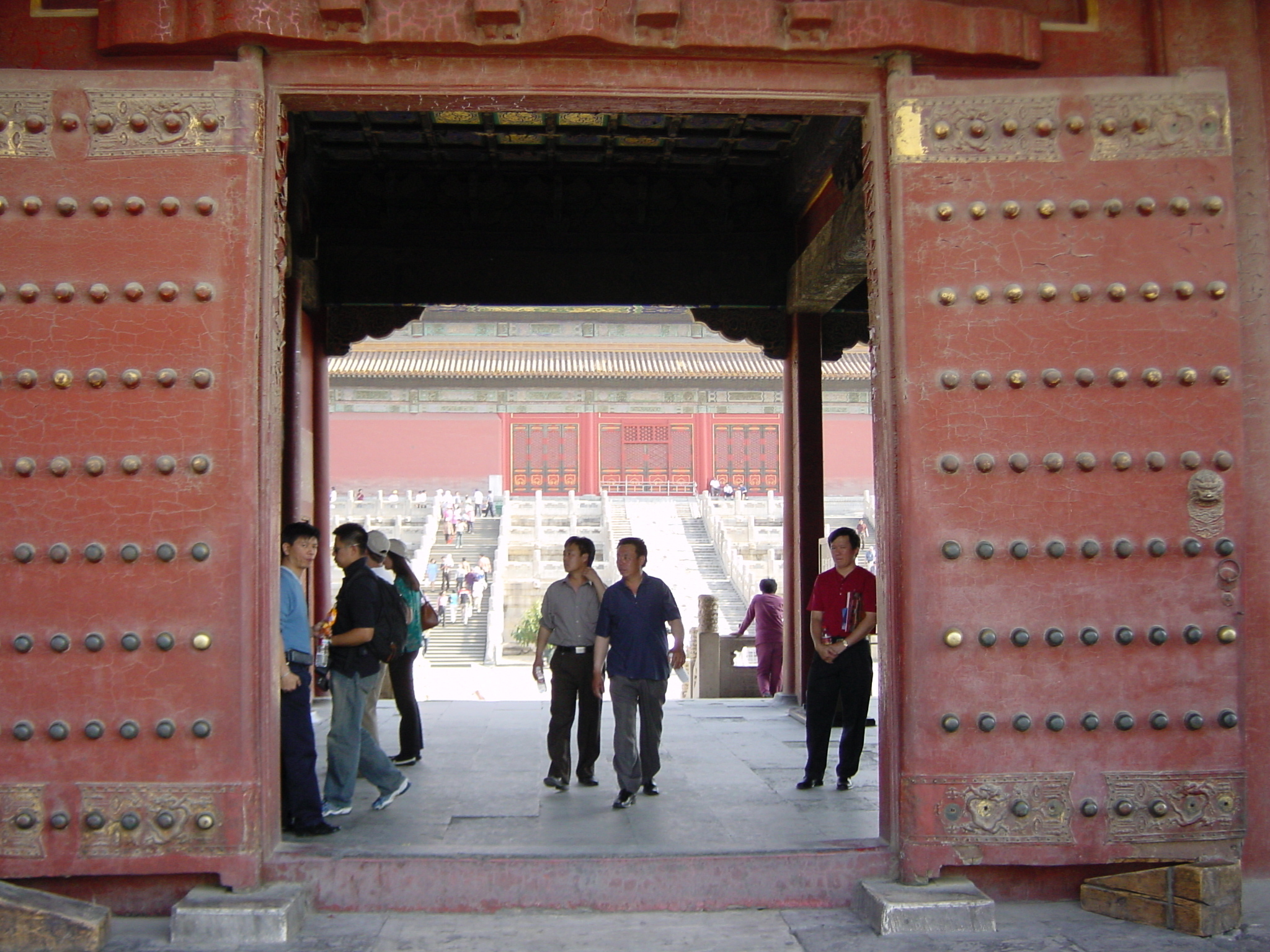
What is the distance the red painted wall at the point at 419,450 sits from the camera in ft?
125

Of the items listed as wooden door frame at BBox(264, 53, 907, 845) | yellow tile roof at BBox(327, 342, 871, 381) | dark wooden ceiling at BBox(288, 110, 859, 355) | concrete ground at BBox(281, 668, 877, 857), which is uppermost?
yellow tile roof at BBox(327, 342, 871, 381)

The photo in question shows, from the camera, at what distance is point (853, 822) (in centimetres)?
519

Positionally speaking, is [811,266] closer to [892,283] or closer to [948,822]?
[892,283]

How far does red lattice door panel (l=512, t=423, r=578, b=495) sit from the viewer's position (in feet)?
126

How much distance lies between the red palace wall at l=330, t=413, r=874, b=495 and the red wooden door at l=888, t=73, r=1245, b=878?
3379 centimetres

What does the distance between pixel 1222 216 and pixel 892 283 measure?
1246 millimetres

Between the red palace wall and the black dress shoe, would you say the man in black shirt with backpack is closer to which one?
the black dress shoe

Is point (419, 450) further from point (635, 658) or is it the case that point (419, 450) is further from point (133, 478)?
point (133, 478)

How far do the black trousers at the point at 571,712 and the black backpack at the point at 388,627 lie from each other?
3.46ft

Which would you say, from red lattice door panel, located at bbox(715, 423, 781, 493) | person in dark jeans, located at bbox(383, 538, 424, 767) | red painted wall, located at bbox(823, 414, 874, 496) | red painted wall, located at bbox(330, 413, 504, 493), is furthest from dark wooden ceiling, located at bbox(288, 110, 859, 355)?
red lattice door panel, located at bbox(715, 423, 781, 493)

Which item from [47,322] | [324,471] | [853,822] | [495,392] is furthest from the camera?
[495,392]

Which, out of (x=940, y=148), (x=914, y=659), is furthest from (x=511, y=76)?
(x=914, y=659)

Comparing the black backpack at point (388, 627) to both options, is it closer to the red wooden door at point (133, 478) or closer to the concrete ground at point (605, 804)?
the concrete ground at point (605, 804)

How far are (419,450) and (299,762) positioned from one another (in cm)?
3415
